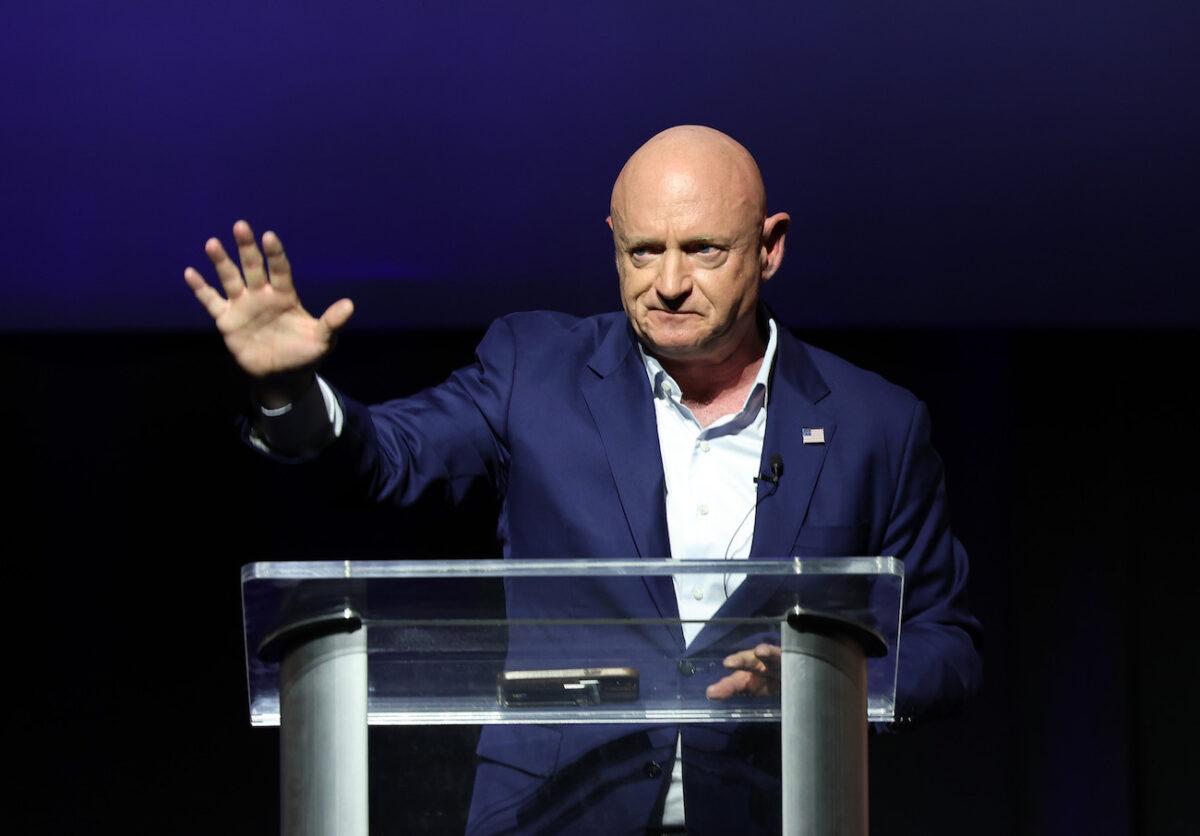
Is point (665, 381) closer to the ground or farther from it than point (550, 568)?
farther from it

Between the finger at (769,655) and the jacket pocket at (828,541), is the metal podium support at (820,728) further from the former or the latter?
the jacket pocket at (828,541)

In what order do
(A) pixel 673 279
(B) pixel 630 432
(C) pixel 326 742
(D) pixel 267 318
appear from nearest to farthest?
(C) pixel 326 742, (D) pixel 267 318, (A) pixel 673 279, (B) pixel 630 432

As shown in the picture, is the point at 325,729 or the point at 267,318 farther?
the point at 267,318

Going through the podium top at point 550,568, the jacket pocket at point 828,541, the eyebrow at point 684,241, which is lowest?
the podium top at point 550,568

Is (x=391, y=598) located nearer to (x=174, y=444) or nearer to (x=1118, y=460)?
(x=174, y=444)

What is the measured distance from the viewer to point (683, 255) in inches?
83.0

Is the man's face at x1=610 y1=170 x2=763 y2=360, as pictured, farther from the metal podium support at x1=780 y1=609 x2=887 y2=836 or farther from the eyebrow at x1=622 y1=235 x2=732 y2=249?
the metal podium support at x1=780 y1=609 x2=887 y2=836

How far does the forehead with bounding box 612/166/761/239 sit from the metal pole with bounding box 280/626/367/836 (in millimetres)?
878

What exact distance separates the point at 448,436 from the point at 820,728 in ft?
3.22

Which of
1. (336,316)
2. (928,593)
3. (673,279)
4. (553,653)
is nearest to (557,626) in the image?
(553,653)

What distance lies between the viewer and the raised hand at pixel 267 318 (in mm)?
1729

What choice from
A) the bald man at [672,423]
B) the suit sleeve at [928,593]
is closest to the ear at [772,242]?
the bald man at [672,423]

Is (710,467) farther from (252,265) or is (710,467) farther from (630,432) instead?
(252,265)

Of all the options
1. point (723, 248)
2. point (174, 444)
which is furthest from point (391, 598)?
point (174, 444)
